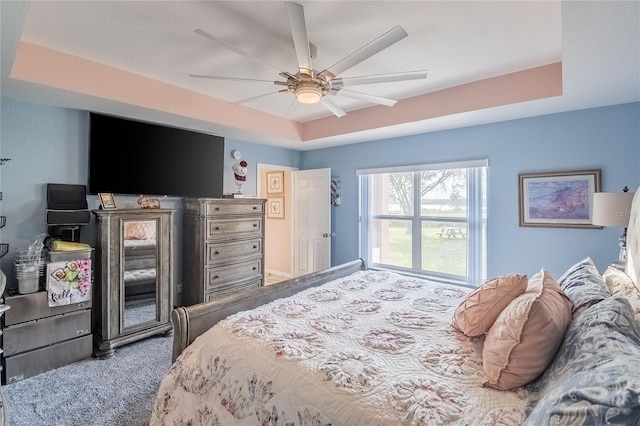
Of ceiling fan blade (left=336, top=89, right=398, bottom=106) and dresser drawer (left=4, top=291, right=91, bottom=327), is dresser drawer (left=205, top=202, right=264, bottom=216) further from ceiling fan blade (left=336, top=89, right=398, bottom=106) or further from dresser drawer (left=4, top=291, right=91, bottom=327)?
ceiling fan blade (left=336, top=89, right=398, bottom=106)

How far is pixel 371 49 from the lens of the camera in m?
1.76

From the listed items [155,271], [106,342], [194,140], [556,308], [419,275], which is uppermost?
[194,140]

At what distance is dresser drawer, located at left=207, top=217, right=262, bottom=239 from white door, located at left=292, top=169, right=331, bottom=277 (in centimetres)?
112

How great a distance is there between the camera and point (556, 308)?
1.18 m

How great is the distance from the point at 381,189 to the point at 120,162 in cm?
341

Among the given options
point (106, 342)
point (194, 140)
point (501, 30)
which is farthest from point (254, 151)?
point (501, 30)

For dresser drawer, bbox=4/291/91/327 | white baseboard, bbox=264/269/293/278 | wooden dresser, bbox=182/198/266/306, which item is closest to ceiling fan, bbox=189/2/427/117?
wooden dresser, bbox=182/198/266/306

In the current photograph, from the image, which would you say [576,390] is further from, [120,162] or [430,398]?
[120,162]

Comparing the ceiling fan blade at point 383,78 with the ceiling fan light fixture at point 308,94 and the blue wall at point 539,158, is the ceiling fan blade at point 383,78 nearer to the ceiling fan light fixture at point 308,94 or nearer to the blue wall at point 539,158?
the ceiling fan light fixture at point 308,94

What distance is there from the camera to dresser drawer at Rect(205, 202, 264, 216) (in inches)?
140

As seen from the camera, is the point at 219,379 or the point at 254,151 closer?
the point at 219,379

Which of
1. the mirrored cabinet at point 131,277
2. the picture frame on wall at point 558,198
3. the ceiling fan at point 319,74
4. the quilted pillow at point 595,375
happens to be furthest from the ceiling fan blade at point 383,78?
the mirrored cabinet at point 131,277

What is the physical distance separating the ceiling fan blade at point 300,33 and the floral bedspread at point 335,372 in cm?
158

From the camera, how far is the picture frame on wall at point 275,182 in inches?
234
